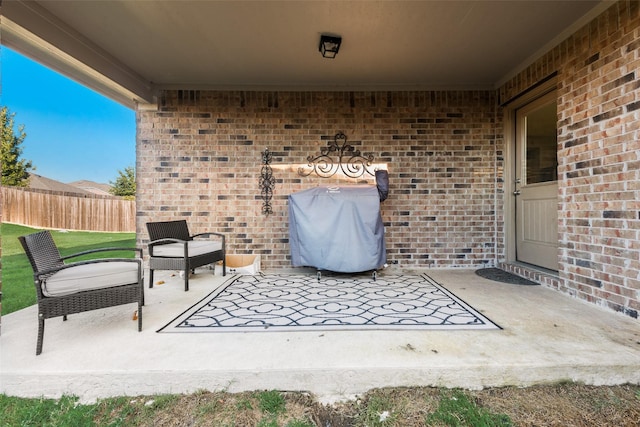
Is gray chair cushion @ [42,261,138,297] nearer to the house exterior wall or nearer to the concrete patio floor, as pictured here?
the concrete patio floor

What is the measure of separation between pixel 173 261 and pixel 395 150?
3.15m

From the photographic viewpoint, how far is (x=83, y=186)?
437 cm

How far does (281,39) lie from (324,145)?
59.8 inches

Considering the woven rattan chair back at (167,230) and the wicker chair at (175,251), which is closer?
the wicker chair at (175,251)

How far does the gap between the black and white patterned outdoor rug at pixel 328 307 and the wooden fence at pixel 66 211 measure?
8.06 feet

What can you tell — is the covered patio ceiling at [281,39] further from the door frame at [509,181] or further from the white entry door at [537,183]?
the white entry door at [537,183]

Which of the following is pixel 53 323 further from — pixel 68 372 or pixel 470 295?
pixel 470 295

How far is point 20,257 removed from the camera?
3.21 metres

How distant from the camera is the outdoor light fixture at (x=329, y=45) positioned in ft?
9.81

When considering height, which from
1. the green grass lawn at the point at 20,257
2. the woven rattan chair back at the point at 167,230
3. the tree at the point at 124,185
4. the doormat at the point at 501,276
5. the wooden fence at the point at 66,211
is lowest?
the doormat at the point at 501,276

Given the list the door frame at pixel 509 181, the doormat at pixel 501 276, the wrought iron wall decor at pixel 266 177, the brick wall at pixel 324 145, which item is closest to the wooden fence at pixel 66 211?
the brick wall at pixel 324 145

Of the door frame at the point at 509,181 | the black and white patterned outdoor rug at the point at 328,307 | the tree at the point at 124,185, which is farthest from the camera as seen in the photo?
the tree at the point at 124,185

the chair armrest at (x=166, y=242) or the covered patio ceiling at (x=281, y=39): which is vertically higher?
the covered patio ceiling at (x=281, y=39)

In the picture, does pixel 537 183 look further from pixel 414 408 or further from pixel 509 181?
pixel 414 408
